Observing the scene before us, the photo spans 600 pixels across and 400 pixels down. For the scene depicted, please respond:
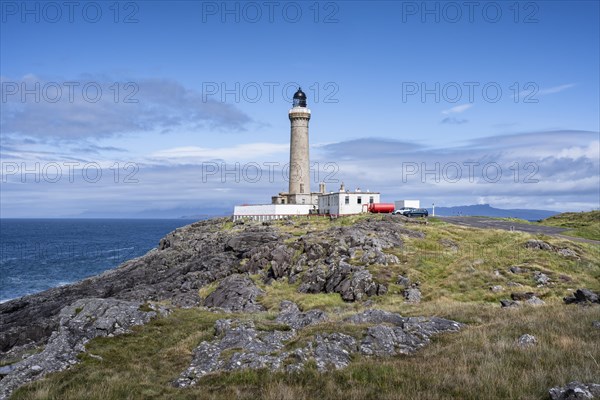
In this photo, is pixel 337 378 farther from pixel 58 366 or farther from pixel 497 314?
pixel 497 314

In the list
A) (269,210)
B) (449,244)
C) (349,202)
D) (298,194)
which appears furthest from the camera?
(298,194)

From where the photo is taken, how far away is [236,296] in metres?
36.2

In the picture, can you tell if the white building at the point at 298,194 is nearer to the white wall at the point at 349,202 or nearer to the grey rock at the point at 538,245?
the white wall at the point at 349,202

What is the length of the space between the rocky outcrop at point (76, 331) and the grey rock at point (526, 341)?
1640 cm

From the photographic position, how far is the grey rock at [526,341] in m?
15.3

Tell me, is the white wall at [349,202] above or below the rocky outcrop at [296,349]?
above

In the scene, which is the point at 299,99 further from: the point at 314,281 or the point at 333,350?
the point at 333,350

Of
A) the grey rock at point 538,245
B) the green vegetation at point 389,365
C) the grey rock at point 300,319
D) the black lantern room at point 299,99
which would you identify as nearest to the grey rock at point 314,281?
the green vegetation at point 389,365

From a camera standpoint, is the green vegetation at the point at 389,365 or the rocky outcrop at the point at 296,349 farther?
the rocky outcrop at the point at 296,349

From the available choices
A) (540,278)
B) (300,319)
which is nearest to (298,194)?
(540,278)

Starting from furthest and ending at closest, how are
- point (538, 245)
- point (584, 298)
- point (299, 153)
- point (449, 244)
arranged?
point (299, 153)
point (449, 244)
point (538, 245)
point (584, 298)

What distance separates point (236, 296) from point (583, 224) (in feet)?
183

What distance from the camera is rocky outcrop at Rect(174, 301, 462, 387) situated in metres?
15.0

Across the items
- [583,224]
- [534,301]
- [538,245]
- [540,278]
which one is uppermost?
[583,224]
